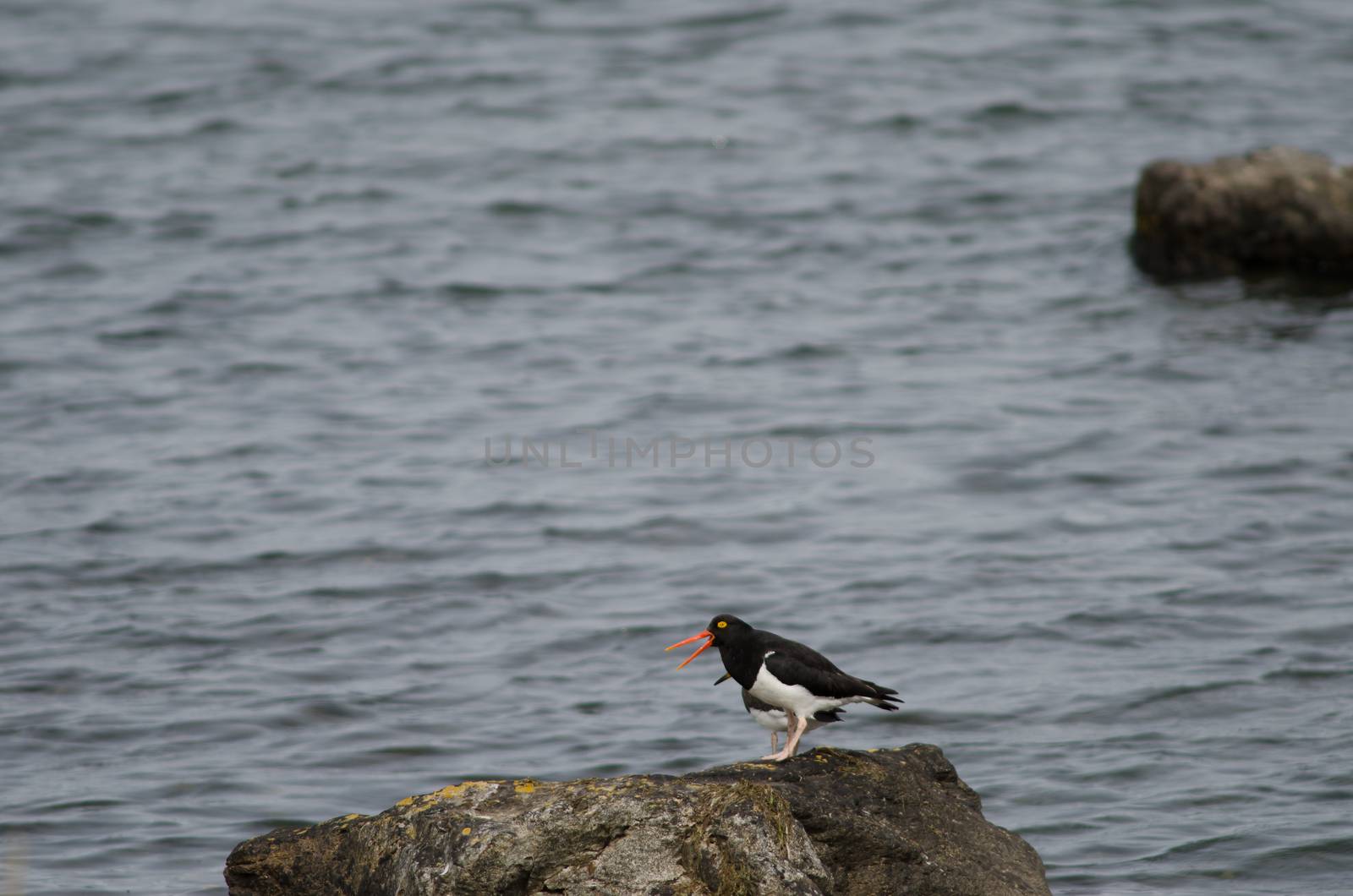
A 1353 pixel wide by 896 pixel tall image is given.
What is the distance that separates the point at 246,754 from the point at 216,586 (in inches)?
120

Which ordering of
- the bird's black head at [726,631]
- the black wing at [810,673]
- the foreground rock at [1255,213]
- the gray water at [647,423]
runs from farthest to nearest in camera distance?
the foreground rock at [1255,213]
the gray water at [647,423]
the bird's black head at [726,631]
the black wing at [810,673]

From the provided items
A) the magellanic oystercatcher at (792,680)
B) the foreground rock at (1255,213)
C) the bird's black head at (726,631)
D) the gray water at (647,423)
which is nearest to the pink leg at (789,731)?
the magellanic oystercatcher at (792,680)

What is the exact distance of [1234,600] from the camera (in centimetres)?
1250

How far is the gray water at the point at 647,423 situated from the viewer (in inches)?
412

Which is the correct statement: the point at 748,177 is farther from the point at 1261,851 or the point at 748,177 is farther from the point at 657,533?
the point at 1261,851

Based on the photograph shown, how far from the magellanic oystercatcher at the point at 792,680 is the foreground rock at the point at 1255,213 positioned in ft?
43.2

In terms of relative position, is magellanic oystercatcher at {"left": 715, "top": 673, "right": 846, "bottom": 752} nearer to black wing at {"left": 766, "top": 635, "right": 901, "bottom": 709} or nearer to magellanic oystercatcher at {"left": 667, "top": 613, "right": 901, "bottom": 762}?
magellanic oystercatcher at {"left": 667, "top": 613, "right": 901, "bottom": 762}

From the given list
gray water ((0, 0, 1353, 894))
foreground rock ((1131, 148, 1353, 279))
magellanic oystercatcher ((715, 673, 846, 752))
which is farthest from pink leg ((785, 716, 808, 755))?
foreground rock ((1131, 148, 1353, 279))

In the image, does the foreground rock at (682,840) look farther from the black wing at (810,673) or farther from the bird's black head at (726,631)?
the bird's black head at (726,631)

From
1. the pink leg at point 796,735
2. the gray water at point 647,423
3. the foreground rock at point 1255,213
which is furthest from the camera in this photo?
the foreground rock at point 1255,213

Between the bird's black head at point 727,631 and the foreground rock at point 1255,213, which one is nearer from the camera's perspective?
the bird's black head at point 727,631

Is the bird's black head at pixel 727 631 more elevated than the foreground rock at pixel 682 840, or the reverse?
the bird's black head at pixel 727 631

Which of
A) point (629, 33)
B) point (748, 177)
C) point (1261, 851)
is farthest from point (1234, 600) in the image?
point (629, 33)

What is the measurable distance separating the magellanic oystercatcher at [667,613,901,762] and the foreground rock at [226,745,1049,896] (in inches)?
8.4
